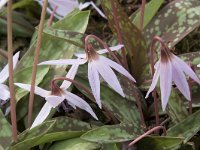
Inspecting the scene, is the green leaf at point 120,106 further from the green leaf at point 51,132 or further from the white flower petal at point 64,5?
the white flower petal at point 64,5

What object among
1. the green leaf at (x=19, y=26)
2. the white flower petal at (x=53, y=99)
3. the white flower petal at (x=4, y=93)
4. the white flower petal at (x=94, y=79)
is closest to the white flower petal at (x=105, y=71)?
the white flower petal at (x=94, y=79)

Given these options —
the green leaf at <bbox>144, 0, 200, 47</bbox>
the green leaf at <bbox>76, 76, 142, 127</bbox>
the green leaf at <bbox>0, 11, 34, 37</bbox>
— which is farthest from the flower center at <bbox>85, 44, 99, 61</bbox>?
the green leaf at <bbox>0, 11, 34, 37</bbox>

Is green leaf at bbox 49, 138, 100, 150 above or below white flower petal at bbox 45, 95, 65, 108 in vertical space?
below

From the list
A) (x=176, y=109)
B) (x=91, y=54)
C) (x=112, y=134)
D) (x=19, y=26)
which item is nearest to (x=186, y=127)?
(x=176, y=109)

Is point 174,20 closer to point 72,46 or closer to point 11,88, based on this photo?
point 72,46

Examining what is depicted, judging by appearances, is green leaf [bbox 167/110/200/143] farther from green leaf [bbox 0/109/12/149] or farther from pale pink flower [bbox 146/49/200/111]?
green leaf [bbox 0/109/12/149]

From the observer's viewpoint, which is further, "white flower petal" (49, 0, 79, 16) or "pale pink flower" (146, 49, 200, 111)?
"white flower petal" (49, 0, 79, 16)

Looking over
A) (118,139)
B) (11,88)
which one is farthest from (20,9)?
(118,139)
